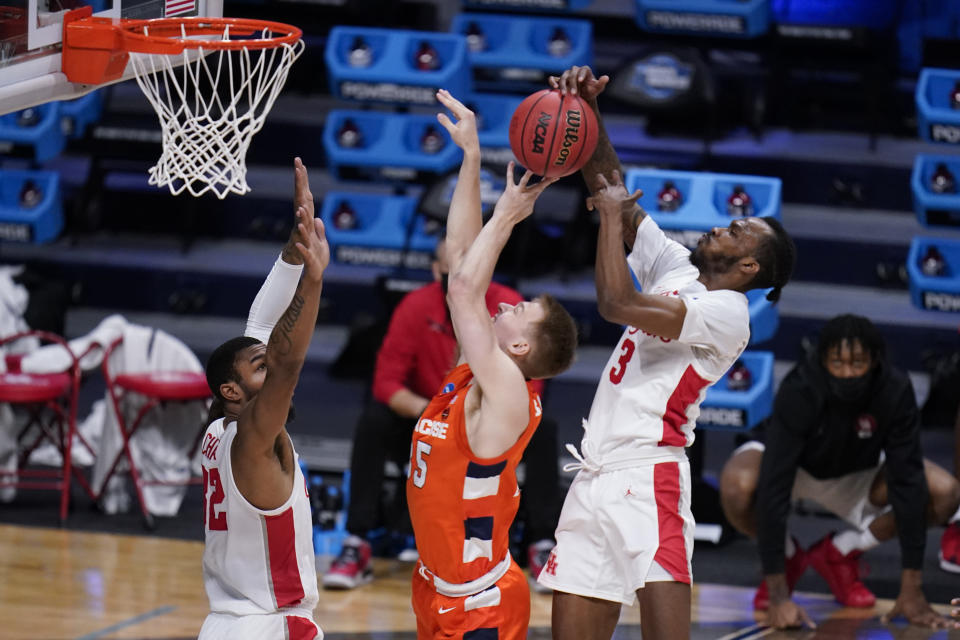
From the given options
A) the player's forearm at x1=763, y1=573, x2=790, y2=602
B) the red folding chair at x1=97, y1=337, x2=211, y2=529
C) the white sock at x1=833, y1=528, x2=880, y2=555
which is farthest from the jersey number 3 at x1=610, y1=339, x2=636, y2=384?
the red folding chair at x1=97, y1=337, x2=211, y2=529

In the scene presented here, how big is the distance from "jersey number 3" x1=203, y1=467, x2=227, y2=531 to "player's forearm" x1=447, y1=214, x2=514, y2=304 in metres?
0.82

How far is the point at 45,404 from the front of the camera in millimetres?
7195

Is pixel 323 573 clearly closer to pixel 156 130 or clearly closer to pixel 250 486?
pixel 250 486

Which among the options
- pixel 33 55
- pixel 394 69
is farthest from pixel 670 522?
pixel 394 69

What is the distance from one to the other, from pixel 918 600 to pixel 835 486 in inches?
24.9

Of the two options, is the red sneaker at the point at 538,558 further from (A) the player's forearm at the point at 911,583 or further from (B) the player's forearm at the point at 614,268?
(B) the player's forearm at the point at 614,268

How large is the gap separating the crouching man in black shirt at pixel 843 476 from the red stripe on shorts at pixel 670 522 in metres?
1.85

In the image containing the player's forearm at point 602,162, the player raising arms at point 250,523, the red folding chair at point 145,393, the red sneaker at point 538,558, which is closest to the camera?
the player raising arms at point 250,523

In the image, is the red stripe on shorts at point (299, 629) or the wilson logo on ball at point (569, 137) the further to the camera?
the wilson logo on ball at point (569, 137)

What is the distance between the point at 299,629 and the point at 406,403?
2.70 m

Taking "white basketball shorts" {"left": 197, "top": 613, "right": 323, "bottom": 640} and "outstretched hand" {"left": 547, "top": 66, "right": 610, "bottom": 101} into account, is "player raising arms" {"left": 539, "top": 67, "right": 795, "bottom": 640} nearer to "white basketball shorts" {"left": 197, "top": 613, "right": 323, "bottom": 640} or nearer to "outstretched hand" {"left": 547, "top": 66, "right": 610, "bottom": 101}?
"outstretched hand" {"left": 547, "top": 66, "right": 610, "bottom": 101}

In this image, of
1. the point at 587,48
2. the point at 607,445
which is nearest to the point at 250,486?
the point at 607,445

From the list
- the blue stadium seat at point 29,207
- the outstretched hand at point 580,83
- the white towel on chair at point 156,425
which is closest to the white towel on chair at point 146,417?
the white towel on chair at point 156,425

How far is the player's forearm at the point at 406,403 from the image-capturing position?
646 cm
